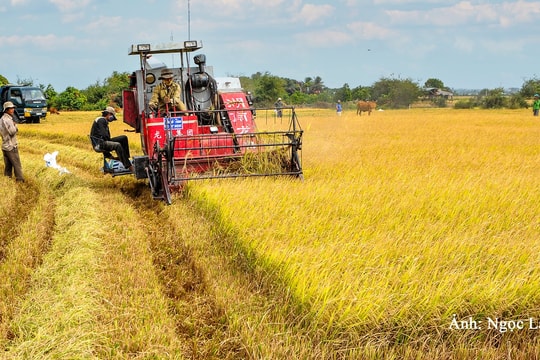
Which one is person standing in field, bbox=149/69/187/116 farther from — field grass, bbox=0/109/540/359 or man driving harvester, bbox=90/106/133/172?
field grass, bbox=0/109/540/359

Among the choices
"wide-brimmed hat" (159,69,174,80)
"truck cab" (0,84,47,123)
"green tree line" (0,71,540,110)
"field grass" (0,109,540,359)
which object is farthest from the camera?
"green tree line" (0,71,540,110)

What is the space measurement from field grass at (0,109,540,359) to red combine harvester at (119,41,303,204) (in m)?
0.46

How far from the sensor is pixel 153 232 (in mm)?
6375

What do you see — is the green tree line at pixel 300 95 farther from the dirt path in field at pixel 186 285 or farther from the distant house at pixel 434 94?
the dirt path in field at pixel 186 285

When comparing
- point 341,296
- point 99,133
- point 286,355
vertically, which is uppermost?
point 99,133

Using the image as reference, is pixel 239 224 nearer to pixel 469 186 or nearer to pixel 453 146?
pixel 469 186

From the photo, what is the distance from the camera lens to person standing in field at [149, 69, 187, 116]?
8820 millimetres

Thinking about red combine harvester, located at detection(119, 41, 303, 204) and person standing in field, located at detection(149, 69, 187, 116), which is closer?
red combine harvester, located at detection(119, 41, 303, 204)

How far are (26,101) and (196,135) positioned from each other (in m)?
20.8

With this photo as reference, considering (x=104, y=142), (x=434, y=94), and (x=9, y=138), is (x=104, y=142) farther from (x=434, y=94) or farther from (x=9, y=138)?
(x=434, y=94)

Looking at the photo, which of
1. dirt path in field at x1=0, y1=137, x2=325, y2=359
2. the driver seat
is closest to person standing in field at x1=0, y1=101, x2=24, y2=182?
dirt path in field at x1=0, y1=137, x2=325, y2=359

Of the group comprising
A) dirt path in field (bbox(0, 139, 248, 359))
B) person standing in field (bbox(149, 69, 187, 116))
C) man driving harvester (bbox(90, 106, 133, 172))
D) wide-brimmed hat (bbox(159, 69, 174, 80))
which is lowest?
dirt path in field (bbox(0, 139, 248, 359))

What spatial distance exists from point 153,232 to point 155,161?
199 cm

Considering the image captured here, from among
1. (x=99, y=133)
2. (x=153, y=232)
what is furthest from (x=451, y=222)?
(x=99, y=133)
